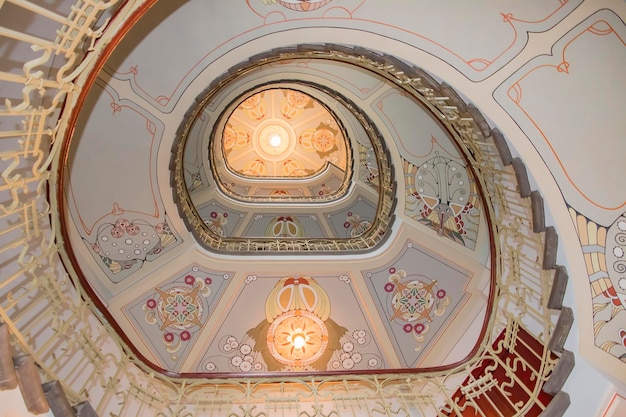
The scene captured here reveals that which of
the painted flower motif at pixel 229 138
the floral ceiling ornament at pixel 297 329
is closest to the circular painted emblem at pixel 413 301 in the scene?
the floral ceiling ornament at pixel 297 329

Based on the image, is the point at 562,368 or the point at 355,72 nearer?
the point at 562,368

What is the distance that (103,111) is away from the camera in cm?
442

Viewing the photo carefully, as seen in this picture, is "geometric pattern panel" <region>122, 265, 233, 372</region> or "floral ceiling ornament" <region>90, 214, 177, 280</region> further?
"geometric pattern panel" <region>122, 265, 233, 372</region>

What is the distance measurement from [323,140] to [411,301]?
20.6 ft

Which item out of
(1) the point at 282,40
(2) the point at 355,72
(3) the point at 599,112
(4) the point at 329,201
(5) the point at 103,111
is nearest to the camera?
(3) the point at 599,112

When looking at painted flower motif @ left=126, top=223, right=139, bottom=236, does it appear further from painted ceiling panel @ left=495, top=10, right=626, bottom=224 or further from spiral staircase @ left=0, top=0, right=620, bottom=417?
painted ceiling panel @ left=495, top=10, right=626, bottom=224

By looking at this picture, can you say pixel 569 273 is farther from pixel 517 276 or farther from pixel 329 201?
pixel 329 201

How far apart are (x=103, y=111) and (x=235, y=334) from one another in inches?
149

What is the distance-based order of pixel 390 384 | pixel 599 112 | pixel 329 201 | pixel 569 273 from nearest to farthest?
pixel 599 112 < pixel 569 273 < pixel 390 384 < pixel 329 201

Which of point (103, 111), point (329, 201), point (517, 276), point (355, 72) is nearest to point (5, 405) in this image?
point (103, 111)

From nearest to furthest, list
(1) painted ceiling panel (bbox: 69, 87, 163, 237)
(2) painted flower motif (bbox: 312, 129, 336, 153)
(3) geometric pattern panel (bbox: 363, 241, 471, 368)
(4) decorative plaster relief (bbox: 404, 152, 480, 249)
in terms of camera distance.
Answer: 1. (1) painted ceiling panel (bbox: 69, 87, 163, 237)
2. (4) decorative plaster relief (bbox: 404, 152, 480, 249)
3. (3) geometric pattern panel (bbox: 363, 241, 471, 368)
4. (2) painted flower motif (bbox: 312, 129, 336, 153)

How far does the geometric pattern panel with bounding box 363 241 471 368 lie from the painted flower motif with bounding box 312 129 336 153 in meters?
5.62

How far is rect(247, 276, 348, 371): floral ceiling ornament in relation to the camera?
19.9ft

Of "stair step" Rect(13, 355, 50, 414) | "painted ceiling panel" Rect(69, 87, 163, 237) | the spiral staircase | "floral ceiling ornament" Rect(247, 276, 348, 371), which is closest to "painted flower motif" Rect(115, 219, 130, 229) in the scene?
"painted ceiling panel" Rect(69, 87, 163, 237)
